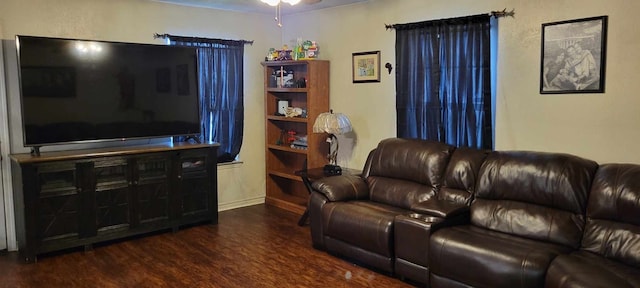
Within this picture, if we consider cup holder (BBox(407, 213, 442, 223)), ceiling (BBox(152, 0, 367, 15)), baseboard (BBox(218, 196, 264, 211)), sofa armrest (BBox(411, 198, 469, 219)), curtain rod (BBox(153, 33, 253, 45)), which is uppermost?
ceiling (BBox(152, 0, 367, 15))

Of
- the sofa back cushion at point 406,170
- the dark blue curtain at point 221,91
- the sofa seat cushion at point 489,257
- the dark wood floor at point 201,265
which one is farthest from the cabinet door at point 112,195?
the sofa seat cushion at point 489,257

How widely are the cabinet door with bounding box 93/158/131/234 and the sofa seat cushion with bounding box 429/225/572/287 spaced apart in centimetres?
277

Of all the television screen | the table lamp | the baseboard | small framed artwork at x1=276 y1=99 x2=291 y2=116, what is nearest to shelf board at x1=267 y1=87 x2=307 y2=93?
small framed artwork at x1=276 y1=99 x2=291 y2=116

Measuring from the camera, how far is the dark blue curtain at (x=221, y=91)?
5.32 m

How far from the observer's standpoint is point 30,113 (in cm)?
407

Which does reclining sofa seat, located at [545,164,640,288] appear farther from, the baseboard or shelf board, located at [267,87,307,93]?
the baseboard

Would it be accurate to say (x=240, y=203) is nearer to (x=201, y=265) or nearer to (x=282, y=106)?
(x=282, y=106)

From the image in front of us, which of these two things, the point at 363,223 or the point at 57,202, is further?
the point at 57,202

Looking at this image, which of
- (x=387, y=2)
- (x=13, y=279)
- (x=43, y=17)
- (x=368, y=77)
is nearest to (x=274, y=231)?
(x=368, y=77)

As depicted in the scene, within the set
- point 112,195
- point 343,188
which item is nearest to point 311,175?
point 343,188

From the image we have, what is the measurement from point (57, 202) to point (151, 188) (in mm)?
802

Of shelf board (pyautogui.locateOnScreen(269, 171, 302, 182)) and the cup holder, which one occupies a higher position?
the cup holder

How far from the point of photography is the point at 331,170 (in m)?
4.97

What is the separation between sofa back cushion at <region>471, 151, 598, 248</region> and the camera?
3.25m
